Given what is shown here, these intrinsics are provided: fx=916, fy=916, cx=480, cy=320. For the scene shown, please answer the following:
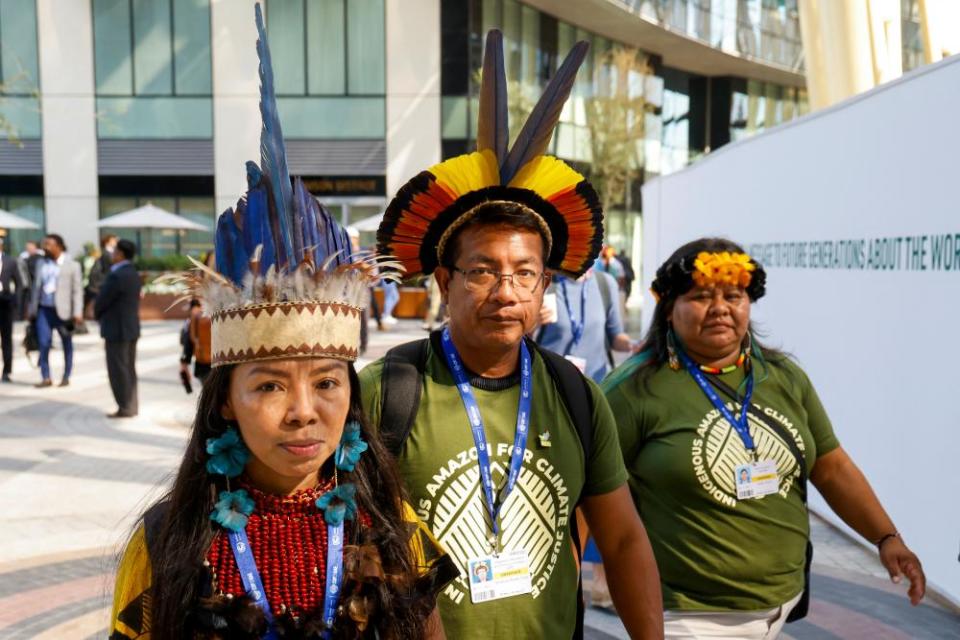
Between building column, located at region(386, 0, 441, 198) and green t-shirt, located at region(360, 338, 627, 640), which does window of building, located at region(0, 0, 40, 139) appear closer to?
building column, located at region(386, 0, 441, 198)

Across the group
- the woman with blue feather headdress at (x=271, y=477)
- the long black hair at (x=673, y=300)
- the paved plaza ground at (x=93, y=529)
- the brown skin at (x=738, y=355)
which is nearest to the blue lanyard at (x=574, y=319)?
the paved plaza ground at (x=93, y=529)

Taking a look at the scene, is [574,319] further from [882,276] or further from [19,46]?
[19,46]

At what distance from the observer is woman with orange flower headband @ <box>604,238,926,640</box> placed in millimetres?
2838

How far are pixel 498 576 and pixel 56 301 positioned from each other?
452 inches

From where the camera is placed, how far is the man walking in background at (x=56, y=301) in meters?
12.1

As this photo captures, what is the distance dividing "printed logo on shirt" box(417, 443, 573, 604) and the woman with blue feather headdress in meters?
0.32

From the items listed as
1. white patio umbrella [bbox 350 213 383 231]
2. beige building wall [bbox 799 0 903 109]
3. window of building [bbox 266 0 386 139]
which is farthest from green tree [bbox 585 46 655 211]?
beige building wall [bbox 799 0 903 109]

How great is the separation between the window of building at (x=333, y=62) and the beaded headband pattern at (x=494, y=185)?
25.8m

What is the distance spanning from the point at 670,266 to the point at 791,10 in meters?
39.5

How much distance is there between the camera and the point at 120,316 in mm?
9516

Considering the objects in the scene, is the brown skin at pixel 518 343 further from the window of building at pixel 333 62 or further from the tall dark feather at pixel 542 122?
the window of building at pixel 333 62

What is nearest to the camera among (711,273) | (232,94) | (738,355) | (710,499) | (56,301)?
(710,499)

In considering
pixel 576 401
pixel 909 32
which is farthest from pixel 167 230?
pixel 909 32

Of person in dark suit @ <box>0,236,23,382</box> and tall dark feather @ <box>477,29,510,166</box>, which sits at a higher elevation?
tall dark feather @ <box>477,29,510,166</box>
